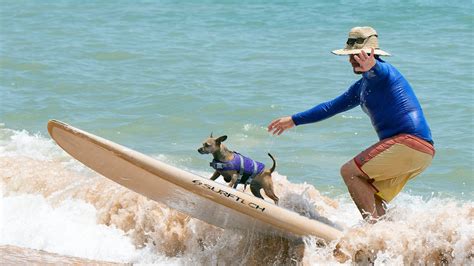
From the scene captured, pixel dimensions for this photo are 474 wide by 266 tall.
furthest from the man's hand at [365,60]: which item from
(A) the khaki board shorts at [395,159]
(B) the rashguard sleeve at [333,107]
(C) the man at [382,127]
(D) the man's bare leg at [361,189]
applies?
(D) the man's bare leg at [361,189]

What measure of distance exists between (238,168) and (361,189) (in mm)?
934

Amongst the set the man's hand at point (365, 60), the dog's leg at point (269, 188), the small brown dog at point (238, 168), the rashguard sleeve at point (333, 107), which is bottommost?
the dog's leg at point (269, 188)

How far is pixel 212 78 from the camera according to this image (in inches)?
631

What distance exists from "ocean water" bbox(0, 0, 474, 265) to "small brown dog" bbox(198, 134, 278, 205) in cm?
24

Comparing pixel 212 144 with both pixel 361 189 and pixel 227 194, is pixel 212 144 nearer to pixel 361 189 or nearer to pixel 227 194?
pixel 227 194

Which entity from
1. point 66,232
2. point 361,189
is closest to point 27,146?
point 66,232

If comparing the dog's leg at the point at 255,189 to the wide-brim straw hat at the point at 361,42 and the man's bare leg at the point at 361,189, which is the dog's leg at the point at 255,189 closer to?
the man's bare leg at the point at 361,189

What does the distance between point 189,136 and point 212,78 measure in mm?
3523

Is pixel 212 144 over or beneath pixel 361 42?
beneath

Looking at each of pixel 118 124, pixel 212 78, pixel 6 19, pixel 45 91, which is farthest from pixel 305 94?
pixel 6 19

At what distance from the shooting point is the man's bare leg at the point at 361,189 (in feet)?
22.6

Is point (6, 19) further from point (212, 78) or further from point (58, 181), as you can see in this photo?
point (58, 181)

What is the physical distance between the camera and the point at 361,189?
6.88 m

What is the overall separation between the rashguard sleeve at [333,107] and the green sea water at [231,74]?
3.23 metres
